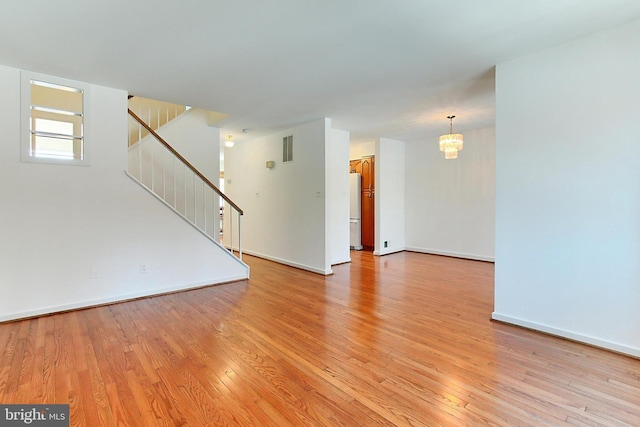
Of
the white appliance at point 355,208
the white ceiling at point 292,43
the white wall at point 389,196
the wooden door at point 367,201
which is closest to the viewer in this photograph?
the white ceiling at point 292,43

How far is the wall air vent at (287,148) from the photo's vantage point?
5688 millimetres

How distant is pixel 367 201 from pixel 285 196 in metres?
2.59

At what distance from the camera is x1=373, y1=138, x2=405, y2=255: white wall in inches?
267

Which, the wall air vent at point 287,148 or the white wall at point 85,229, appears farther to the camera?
the wall air vent at point 287,148

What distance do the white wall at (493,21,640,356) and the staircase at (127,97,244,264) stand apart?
3.82 meters

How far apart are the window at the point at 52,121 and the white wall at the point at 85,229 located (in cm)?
7

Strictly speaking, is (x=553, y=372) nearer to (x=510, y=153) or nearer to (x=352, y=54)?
(x=510, y=153)

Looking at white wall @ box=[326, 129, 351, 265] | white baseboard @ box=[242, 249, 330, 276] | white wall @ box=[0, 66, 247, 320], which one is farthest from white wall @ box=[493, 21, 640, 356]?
white wall @ box=[0, 66, 247, 320]

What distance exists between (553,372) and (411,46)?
282 cm

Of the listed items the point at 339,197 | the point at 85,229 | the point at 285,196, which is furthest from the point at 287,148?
the point at 85,229

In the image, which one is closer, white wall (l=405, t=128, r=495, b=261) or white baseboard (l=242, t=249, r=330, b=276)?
white baseboard (l=242, t=249, r=330, b=276)

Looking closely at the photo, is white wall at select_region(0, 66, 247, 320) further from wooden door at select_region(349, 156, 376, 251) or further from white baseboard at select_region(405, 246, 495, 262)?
white baseboard at select_region(405, 246, 495, 262)

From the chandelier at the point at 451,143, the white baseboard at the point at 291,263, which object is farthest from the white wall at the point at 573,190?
the white baseboard at the point at 291,263

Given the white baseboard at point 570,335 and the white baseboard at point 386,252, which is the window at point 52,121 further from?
the white baseboard at point 386,252
